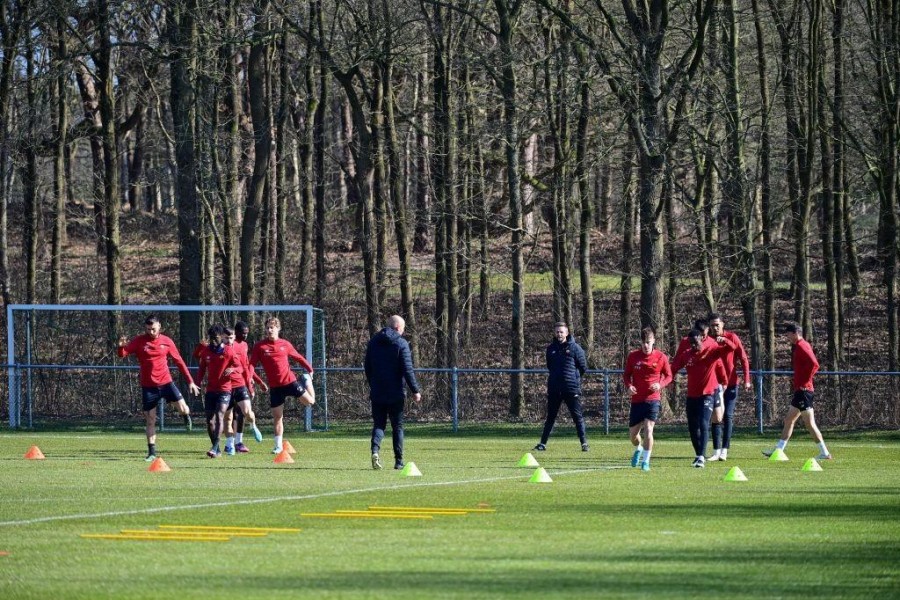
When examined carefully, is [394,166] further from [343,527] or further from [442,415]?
[343,527]

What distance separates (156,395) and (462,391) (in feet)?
46.5

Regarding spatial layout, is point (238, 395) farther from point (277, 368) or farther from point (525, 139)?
point (525, 139)

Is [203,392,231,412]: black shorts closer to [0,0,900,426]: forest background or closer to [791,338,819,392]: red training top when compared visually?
[791,338,819,392]: red training top

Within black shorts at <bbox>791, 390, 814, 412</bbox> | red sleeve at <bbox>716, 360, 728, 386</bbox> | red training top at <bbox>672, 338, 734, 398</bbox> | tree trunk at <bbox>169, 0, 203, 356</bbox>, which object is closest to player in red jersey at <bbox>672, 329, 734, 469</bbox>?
red training top at <bbox>672, 338, 734, 398</bbox>

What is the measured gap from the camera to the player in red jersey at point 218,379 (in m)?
23.8

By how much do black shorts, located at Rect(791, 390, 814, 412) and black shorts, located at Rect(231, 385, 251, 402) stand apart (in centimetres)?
860

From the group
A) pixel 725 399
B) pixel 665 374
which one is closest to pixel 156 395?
pixel 665 374

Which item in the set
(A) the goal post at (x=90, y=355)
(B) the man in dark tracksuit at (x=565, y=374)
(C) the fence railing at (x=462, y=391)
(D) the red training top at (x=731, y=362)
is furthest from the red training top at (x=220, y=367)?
(A) the goal post at (x=90, y=355)

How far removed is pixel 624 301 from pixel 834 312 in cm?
609

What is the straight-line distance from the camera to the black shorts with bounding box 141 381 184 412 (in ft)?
76.4

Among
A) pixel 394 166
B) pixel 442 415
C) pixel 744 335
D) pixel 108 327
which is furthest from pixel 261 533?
pixel 744 335

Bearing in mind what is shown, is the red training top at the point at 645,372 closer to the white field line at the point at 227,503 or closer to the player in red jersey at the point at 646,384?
the player in red jersey at the point at 646,384

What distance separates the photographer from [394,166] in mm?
41594

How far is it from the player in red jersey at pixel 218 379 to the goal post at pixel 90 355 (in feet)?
28.4
